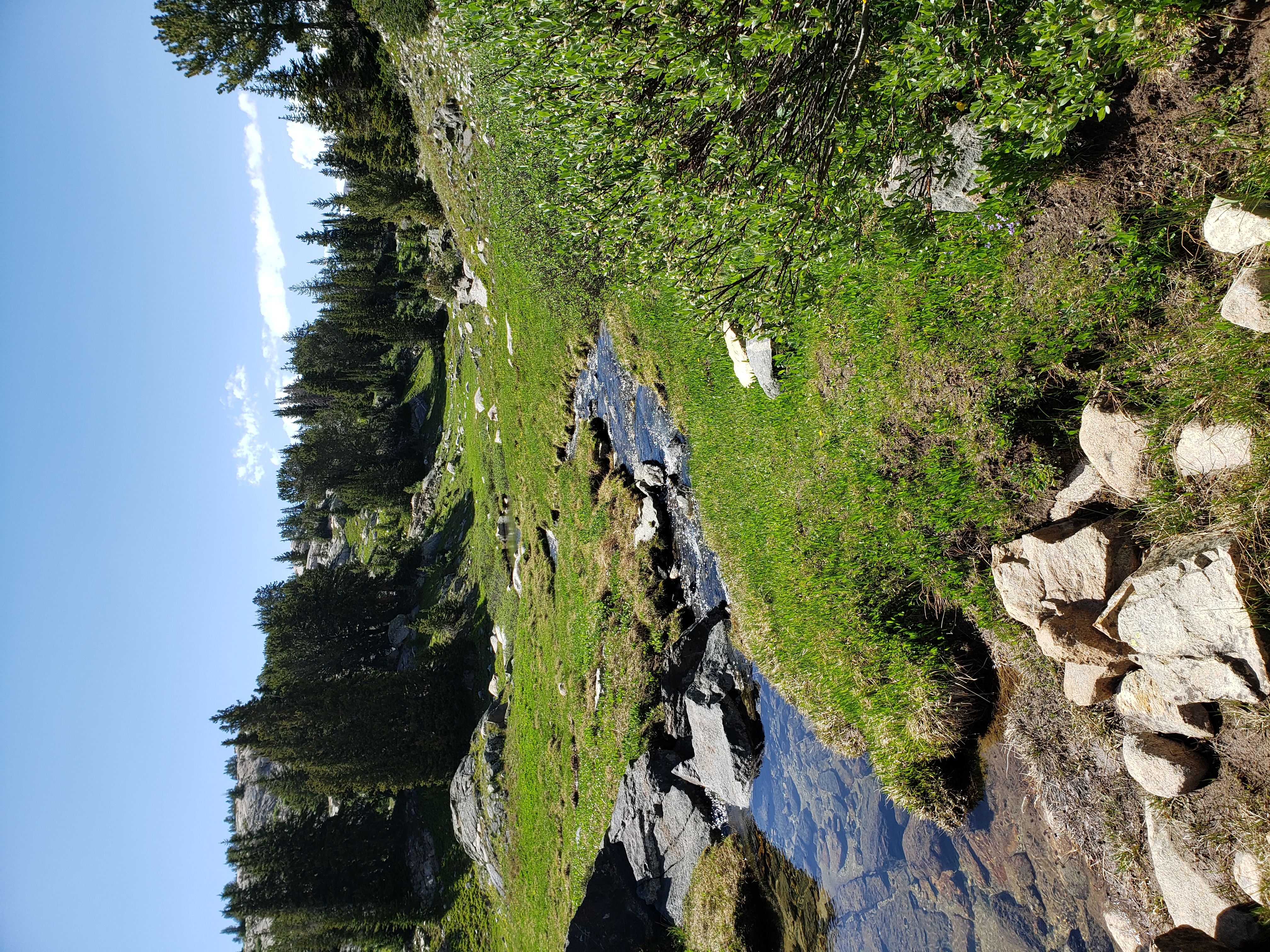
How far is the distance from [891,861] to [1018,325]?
287 inches

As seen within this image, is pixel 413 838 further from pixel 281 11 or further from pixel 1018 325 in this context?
pixel 281 11

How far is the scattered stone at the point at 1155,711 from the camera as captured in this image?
6.03 m

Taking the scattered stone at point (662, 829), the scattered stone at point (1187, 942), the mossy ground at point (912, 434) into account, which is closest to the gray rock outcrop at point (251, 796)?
the mossy ground at point (912, 434)

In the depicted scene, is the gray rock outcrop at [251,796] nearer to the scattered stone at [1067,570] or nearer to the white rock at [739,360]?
the white rock at [739,360]

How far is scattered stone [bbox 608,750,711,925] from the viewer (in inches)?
506

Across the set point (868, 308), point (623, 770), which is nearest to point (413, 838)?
point (623, 770)

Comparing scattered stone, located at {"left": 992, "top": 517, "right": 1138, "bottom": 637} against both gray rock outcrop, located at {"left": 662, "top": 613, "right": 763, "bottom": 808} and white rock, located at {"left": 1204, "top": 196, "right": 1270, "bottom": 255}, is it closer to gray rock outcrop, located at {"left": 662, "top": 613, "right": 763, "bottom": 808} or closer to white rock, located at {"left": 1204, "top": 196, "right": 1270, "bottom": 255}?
white rock, located at {"left": 1204, "top": 196, "right": 1270, "bottom": 255}

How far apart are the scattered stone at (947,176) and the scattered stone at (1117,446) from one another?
2808mm

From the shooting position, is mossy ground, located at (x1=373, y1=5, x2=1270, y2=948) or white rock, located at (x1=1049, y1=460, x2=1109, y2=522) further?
white rock, located at (x1=1049, y1=460, x2=1109, y2=522)

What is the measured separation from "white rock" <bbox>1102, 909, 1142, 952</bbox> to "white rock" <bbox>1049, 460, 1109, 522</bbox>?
4.12 m

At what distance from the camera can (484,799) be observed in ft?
74.2

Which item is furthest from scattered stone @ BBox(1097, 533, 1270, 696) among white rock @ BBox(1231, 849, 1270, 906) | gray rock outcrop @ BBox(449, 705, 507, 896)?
gray rock outcrop @ BBox(449, 705, 507, 896)

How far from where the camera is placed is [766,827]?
1136cm

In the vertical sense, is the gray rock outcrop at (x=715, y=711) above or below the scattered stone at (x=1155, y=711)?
above
